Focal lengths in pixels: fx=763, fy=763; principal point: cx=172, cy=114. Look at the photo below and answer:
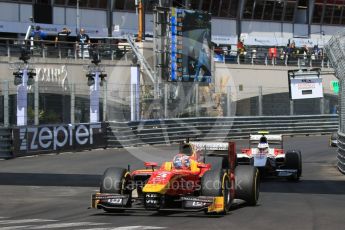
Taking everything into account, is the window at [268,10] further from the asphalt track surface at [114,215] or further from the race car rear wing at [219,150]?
the race car rear wing at [219,150]

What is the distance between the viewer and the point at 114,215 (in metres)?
11.8

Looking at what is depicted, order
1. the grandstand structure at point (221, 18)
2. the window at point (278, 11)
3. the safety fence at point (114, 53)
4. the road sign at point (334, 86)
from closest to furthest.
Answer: the safety fence at point (114, 53) → the grandstand structure at point (221, 18) → the road sign at point (334, 86) → the window at point (278, 11)

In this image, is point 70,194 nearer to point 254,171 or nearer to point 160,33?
point 254,171

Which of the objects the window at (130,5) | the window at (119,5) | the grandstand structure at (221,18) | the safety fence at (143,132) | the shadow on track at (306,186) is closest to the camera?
the shadow on track at (306,186)

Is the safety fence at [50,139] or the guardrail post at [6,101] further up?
the guardrail post at [6,101]

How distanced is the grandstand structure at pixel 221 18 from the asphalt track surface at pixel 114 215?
63.1 feet

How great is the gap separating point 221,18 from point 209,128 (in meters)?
21.5

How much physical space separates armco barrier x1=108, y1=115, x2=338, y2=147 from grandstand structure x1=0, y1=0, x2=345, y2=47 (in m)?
8.22

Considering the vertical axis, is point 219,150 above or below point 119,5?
below

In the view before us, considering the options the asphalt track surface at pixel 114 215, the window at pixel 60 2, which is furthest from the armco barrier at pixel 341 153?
the window at pixel 60 2

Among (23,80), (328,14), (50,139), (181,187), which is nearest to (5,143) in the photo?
(50,139)

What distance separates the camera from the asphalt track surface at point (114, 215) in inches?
418

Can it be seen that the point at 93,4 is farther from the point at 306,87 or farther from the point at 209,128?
the point at 306,87

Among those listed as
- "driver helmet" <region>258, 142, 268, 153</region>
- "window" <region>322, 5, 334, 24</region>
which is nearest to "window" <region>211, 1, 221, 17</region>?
"window" <region>322, 5, 334, 24</region>
